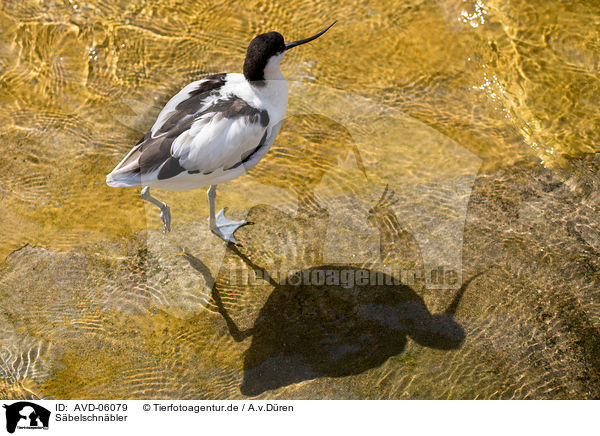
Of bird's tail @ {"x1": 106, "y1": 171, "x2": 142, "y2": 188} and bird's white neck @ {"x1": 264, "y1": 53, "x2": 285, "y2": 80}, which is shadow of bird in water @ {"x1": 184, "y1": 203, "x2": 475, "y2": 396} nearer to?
bird's tail @ {"x1": 106, "y1": 171, "x2": 142, "y2": 188}

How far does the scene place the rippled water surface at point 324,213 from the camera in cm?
453

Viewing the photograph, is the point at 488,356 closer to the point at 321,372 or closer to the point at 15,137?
the point at 321,372

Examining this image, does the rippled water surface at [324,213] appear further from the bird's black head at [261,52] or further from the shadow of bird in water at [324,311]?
the bird's black head at [261,52]

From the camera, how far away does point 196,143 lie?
4535mm

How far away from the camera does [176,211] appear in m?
5.55

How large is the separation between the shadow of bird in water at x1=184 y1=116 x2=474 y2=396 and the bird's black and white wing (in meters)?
0.97

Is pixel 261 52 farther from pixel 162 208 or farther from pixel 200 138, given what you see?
pixel 162 208

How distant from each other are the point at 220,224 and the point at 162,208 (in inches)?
23.0

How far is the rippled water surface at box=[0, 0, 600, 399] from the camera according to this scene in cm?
453

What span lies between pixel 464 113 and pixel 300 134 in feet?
6.19

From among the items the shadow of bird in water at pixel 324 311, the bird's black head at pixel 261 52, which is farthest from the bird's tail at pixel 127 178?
the bird's black head at pixel 261 52
